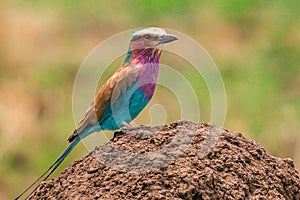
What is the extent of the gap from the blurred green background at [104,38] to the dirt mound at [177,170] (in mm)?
3000

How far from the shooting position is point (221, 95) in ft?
24.7

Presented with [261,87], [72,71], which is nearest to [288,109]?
[261,87]

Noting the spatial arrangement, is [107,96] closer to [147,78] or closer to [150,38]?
[147,78]

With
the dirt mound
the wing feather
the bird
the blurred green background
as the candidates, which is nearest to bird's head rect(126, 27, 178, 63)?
the bird

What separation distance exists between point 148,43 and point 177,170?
1330mm

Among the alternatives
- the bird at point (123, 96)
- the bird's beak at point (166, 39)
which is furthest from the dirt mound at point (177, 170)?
the bird's beak at point (166, 39)

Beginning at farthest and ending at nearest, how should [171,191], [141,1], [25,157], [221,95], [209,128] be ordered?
[141,1]
[25,157]
[221,95]
[209,128]
[171,191]

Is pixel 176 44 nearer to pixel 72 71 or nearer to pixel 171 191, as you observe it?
pixel 72 71

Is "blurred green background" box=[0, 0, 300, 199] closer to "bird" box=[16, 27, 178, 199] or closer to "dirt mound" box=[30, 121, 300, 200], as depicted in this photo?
"bird" box=[16, 27, 178, 199]

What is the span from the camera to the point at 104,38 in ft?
32.3

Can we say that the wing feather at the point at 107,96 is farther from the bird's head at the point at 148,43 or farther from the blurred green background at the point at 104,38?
the blurred green background at the point at 104,38

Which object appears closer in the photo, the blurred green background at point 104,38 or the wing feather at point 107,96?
the wing feather at point 107,96

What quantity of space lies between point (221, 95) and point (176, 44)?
4.99 feet

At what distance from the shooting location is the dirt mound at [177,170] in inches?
172
